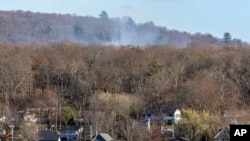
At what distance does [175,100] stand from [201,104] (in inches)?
79.7

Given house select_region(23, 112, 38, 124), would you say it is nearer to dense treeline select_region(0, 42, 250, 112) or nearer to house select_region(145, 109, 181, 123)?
dense treeline select_region(0, 42, 250, 112)

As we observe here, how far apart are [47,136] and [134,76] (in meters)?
7.21

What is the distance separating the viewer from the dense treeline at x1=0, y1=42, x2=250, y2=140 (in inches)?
865

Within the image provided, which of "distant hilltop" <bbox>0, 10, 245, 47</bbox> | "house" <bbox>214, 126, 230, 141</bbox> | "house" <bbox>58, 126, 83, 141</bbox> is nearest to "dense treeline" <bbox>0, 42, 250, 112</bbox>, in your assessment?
"house" <bbox>58, 126, 83, 141</bbox>

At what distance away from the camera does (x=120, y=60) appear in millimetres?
28062

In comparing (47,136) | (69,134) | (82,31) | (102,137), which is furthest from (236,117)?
(82,31)

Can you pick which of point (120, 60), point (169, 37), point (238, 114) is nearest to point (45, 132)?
point (238, 114)

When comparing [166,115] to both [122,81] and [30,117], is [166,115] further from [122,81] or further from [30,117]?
[30,117]

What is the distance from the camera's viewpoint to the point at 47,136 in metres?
19.7

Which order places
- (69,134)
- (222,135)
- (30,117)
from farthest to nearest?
(30,117) → (69,134) → (222,135)

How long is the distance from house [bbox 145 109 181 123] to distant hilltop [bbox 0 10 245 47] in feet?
124

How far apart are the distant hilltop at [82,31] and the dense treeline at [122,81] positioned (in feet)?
107

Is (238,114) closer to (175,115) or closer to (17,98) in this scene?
(175,115)

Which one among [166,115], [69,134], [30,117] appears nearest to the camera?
[69,134]
